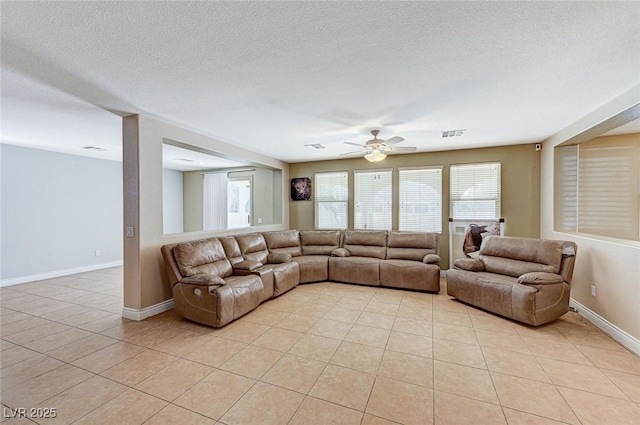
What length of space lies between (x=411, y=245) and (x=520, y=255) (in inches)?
67.1

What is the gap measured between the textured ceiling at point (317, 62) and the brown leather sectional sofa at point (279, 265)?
1.99m

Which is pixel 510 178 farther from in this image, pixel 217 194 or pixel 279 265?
pixel 217 194

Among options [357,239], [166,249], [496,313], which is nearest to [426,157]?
[357,239]

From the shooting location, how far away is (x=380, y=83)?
8.11ft

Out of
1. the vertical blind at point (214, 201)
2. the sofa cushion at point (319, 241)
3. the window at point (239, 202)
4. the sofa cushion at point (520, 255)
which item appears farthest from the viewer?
the vertical blind at point (214, 201)

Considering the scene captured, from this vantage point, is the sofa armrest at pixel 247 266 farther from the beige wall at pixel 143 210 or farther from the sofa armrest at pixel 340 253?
the sofa armrest at pixel 340 253

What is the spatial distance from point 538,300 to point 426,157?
3260 millimetres

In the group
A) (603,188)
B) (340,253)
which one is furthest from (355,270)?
(603,188)

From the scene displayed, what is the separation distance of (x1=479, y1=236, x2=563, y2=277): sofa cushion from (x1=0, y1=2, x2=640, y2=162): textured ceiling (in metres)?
1.70

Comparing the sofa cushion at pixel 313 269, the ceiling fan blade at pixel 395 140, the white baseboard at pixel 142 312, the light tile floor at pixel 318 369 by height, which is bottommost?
the light tile floor at pixel 318 369

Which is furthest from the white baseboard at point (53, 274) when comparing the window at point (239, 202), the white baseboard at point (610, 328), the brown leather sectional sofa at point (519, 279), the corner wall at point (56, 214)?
the white baseboard at point (610, 328)

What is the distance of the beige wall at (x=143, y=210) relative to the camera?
334 centimetres

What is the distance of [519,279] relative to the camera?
3260mm

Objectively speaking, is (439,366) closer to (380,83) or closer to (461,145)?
(380,83)
